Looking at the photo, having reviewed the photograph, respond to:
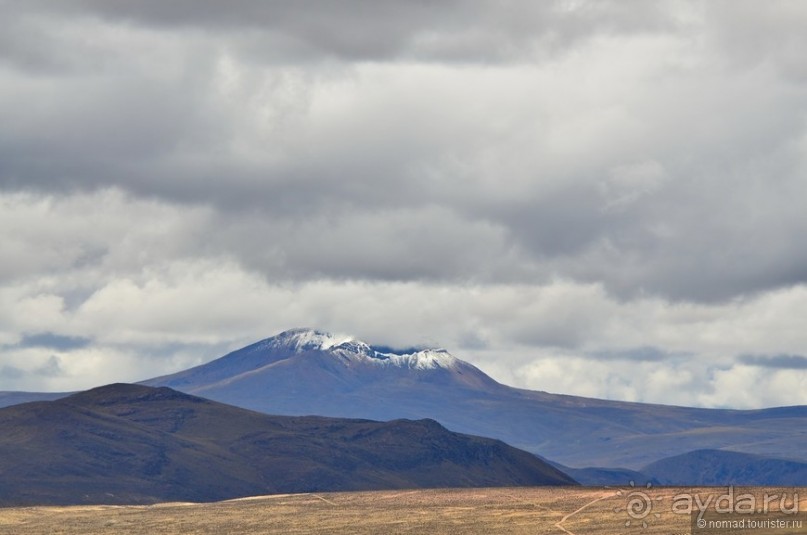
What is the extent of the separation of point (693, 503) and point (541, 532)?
2705 cm

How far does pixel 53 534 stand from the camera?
200m

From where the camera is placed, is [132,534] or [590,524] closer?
[590,524]

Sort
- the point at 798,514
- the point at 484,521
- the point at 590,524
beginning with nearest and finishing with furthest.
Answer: the point at 798,514 < the point at 590,524 < the point at 484,521

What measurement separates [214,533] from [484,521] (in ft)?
129

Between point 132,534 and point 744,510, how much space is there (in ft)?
287

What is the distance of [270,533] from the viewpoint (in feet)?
643

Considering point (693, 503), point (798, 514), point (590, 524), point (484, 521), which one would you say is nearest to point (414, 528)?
point (484, 521)

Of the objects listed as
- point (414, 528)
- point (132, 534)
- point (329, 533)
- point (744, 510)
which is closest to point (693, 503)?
point (744, 510)

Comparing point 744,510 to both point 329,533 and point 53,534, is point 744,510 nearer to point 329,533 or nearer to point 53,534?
point 329,533

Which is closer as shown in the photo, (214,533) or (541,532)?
(541,532)

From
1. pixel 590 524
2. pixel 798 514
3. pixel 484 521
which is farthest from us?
pixel 484 521

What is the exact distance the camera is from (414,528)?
193 metres

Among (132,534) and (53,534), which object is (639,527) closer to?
(132,534)

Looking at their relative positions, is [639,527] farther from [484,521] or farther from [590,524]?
[484,521]
